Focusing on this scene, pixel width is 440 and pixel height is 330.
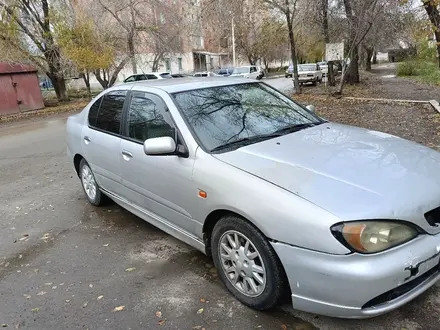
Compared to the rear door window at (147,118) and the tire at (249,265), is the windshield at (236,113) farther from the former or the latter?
the tire at (249,265)

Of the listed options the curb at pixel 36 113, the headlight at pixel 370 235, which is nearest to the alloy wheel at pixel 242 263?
the headlight at pixel 370 235

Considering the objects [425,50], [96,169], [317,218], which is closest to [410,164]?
[317,218]

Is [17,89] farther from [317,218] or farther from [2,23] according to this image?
[317,218]

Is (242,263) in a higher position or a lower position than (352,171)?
lower

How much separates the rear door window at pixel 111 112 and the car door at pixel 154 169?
0.67ft

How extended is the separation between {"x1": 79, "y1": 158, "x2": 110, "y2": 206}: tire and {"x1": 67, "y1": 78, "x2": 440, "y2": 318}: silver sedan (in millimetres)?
739

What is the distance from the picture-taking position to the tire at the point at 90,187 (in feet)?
16.1

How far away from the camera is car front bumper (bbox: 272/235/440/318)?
2.21m

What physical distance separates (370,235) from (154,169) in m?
1.91

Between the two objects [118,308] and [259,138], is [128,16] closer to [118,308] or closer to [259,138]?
[259,138]

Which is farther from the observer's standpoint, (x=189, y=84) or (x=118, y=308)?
(x=189, y=84)

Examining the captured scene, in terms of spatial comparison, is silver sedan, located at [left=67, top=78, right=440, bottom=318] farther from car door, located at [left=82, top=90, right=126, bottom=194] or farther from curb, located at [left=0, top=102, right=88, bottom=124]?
curb, located at [left=0, top=102, right=88, bottom=124]

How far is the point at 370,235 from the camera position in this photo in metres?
2.25

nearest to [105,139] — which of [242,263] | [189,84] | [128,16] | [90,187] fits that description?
[90,187]
